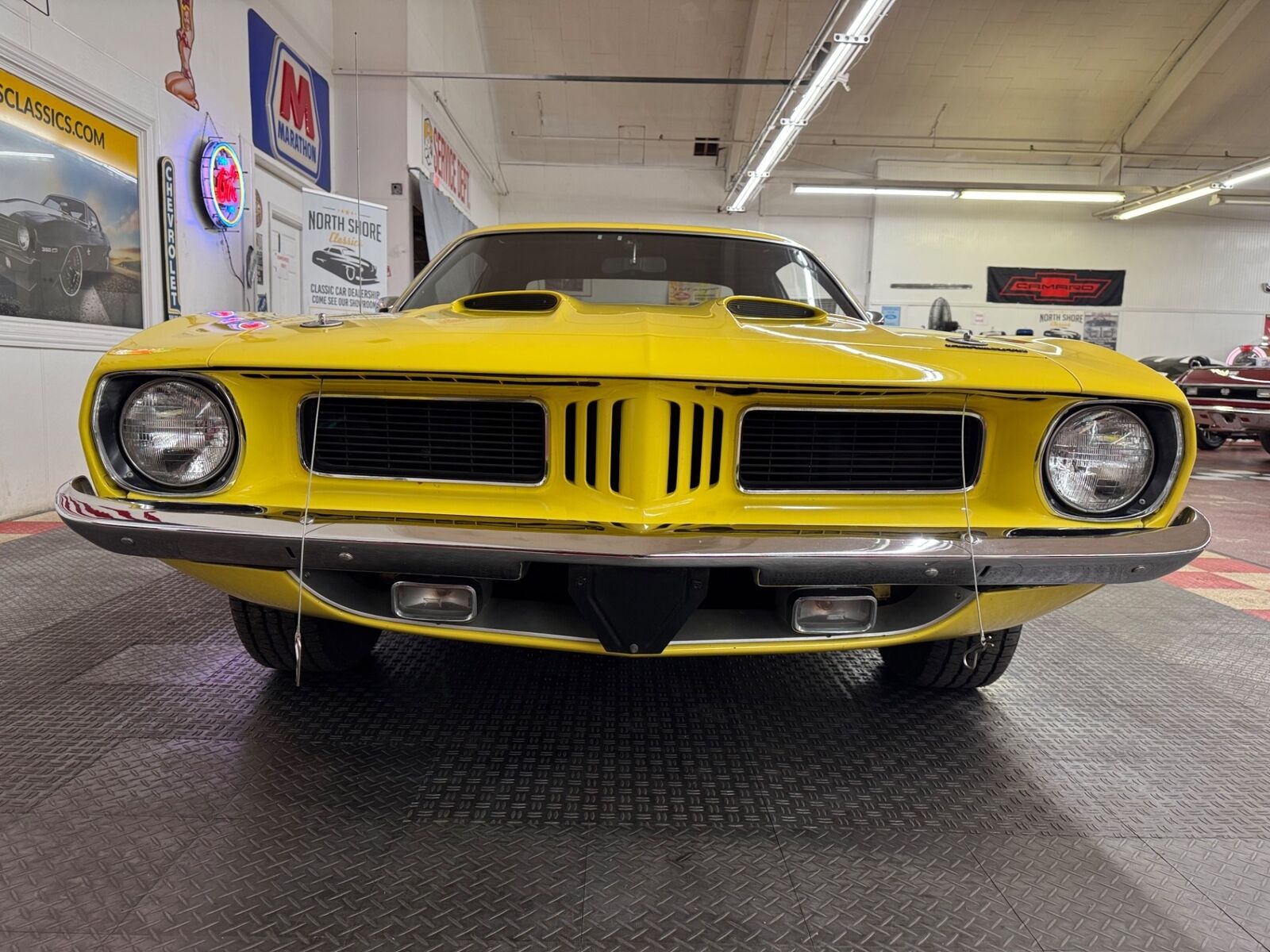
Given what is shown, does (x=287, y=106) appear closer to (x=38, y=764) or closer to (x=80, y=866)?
(x=38, y=764)

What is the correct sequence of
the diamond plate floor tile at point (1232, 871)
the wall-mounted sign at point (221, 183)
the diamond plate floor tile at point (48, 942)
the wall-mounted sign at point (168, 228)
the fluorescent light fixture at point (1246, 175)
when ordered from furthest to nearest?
1. the fluorescent light fixture at point (1246, 175)
2. the wall-mounted sign at point (221, 183)
3. the wall-mounted sign at point (168, 228)
4. the diamond plate floor tile at point (1232, 871)
5. the diamond plate floor tile at point (48, 942)

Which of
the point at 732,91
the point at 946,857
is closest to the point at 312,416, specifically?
the point at 946,857

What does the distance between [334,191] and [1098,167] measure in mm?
13386

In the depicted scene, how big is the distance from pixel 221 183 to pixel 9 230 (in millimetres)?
2153

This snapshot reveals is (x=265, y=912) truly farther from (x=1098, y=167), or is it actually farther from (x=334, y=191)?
(x=1098, y=167)

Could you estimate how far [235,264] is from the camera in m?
6.04

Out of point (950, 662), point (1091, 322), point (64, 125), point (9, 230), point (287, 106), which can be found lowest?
point (950, 662)

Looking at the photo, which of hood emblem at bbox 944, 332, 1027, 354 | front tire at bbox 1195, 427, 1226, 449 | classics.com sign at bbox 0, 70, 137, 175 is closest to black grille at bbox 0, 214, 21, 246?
classics.com sign at bbox 0, 70, 137, 175

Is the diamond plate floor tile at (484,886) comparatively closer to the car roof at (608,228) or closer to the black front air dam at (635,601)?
the black front air dam at (635,601)

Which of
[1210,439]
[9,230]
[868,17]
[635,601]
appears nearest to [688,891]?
[635,601]

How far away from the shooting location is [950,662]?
188 centimetres

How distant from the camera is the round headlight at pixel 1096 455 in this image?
1380 mm

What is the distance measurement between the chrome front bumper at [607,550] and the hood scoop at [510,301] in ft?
2.22

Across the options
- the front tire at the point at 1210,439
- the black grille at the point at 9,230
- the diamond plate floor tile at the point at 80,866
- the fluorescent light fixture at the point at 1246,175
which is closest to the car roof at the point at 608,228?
the diamond plate floor tile at the point at 80,866
